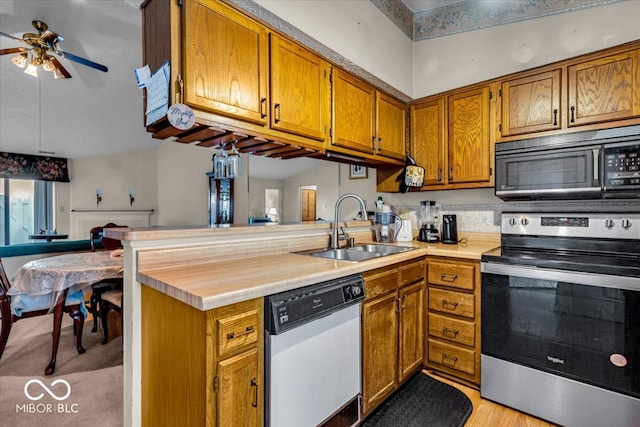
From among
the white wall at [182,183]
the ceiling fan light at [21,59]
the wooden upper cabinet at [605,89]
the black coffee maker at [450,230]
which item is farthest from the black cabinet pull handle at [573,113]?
the white wall at [182,183]

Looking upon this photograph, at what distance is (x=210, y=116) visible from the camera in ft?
4.53

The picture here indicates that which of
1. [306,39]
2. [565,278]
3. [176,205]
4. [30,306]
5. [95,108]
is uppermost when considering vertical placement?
[95,108]

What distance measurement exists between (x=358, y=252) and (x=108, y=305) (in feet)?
7.44

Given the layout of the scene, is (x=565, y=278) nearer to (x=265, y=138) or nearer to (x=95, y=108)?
(x=265, y=138)

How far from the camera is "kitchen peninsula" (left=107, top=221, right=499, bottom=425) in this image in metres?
0.98

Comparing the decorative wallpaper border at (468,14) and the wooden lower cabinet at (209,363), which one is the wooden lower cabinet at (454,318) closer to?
the wooden lower cabinet at (209,363)

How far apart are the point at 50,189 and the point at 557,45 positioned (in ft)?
29.8

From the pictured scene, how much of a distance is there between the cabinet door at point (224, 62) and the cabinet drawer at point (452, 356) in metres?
1.86

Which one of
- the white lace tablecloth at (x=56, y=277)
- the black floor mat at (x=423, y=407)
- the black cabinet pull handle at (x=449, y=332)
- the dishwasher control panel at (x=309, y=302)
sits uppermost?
the dishwasher control panel at (x=309, y=302)

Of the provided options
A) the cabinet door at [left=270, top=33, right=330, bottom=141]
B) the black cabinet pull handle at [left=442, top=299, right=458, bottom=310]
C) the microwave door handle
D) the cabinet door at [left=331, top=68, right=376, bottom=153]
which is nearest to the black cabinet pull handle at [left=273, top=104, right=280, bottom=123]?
the cabinet door at [left=270, top=33, right=330, bottom=141]

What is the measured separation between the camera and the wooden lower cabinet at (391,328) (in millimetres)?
1579

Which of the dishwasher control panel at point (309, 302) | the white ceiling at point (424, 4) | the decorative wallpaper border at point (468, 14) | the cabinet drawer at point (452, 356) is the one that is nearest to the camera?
the dishwasher control panel at point (309, 302)

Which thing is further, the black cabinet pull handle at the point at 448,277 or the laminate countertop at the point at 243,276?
the black cabinet pull handle at the point at 448,277

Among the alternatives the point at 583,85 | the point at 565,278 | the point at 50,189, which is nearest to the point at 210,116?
the point at 565,278
